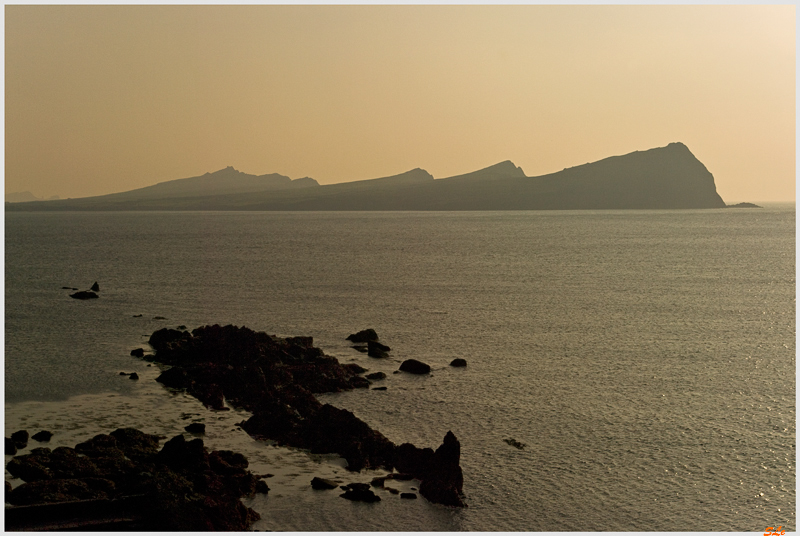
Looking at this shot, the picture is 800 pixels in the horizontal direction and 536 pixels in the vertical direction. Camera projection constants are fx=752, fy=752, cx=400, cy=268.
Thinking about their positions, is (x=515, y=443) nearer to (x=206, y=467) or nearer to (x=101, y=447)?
(x=206, y=467)

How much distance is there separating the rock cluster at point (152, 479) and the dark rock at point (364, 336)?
756 inches

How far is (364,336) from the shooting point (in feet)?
141

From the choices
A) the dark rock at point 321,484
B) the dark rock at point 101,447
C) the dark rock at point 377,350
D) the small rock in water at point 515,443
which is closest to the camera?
A: the dark rock at point 321,484

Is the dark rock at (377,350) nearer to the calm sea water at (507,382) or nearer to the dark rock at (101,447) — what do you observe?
the calm sea water at (507,382)

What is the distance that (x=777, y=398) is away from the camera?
33469mm

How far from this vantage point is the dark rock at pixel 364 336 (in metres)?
43.0

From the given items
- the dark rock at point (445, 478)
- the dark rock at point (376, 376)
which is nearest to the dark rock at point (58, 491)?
the dark rock at point (445, 478)

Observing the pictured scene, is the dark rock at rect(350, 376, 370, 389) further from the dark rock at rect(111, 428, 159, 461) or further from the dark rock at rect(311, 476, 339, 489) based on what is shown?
the dark rock at rect(311, 476, 339, 489)

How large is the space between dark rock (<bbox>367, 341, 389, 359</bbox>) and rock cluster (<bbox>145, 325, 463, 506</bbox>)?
3.45 m

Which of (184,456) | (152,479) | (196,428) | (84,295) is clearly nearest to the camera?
(152,479)

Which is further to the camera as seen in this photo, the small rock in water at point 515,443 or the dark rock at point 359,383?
the dark rock at point 359,383

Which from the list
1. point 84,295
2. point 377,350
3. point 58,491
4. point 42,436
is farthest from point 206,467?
point 84,295

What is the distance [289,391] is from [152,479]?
35.7 feet

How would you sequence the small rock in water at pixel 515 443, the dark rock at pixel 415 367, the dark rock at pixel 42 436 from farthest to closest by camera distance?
the dark rock at pixel 415 367 < the small rock in water at pixel 515 443 < the dark rock at pixel 42 436
